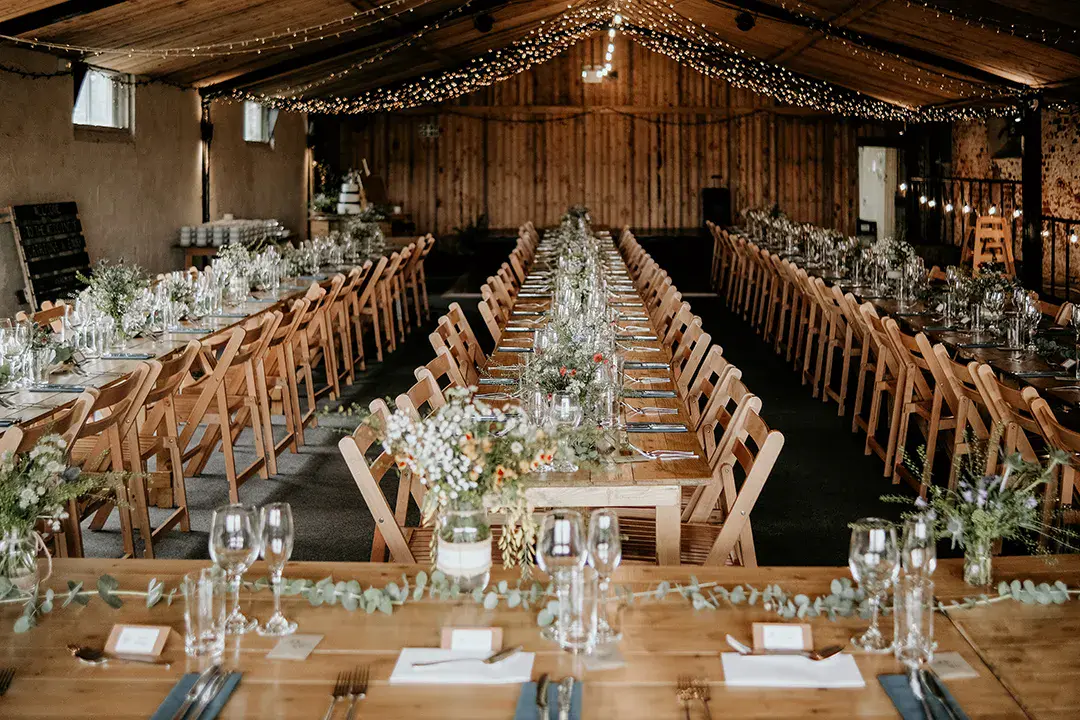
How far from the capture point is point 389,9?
→ 34.8ft

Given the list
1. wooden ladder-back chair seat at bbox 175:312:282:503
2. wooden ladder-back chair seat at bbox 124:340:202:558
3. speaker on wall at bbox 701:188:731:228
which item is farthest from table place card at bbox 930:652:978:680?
speaker on wall at bbox 701:188:731:228

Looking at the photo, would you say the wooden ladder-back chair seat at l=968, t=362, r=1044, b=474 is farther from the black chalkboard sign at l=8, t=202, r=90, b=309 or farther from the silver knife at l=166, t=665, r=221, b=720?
the black chalkboard sign at l=8, t=202, r=90, b=309

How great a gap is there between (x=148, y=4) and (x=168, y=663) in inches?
282

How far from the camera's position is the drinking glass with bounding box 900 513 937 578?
2.00 m

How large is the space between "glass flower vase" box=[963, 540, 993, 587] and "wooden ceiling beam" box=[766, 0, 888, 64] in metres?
8.60

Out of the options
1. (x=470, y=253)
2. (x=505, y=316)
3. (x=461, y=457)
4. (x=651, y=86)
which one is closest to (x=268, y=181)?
(x=470, y=253)

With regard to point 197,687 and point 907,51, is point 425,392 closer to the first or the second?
point 197,687

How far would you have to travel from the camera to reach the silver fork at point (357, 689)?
1.76 m

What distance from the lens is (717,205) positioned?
18.5 metres

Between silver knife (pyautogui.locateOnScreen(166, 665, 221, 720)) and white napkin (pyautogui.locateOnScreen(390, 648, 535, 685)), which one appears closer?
silver knife (pyautogui.locateOnScreen(166, 665, 221, 720))

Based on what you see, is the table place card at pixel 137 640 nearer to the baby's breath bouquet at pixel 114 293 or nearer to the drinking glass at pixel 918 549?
the drinking glass at pixel 918 549

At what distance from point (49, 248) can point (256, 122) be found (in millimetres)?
6450

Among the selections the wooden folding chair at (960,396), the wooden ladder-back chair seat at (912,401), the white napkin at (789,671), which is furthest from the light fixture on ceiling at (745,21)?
the white napkin at (789,671)

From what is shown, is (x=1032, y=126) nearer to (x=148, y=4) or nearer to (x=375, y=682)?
(x=148, y=4)
